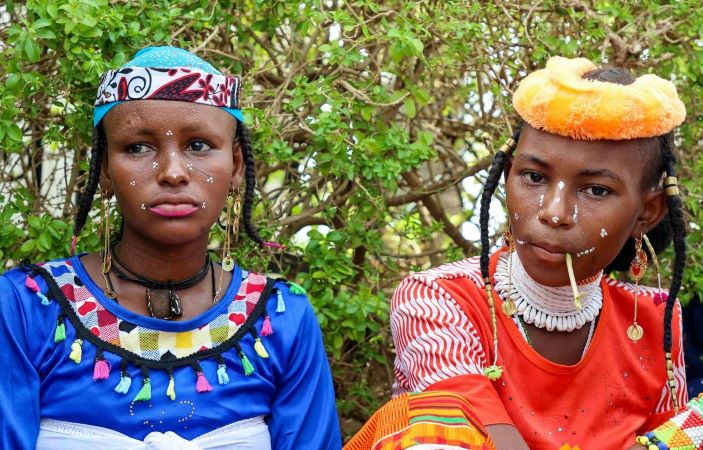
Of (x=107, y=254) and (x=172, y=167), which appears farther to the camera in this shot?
(x=107, y=254)

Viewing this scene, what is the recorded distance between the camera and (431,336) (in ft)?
10.1

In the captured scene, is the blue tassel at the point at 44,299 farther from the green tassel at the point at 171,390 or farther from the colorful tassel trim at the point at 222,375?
the colorful tassel trim at the point at 222,375

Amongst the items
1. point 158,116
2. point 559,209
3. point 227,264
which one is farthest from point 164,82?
point 559,209

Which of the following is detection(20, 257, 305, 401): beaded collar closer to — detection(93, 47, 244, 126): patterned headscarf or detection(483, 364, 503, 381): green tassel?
detection(93, 47, 244, 126): patterned headscarf

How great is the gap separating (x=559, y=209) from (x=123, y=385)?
1.33m

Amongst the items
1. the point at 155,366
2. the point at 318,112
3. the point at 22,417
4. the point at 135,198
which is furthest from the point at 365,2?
the point at 22,417

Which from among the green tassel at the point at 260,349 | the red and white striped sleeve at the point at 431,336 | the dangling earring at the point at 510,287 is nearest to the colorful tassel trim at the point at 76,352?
the green tassel at the point at 260,349

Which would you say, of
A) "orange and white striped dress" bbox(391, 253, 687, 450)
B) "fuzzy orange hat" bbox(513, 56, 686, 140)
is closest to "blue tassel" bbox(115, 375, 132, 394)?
"orange and white striped dress" bbox(391, 253, 687, 450)

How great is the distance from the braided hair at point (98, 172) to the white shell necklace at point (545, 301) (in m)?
0.83

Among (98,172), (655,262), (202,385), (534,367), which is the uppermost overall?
(98,172)

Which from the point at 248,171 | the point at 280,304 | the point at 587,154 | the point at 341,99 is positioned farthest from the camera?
the point at 341,99

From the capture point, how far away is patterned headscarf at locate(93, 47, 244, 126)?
3014 mm

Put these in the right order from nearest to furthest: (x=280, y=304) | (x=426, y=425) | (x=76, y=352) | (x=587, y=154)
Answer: (x=426, y=425) → (x=76, y=352) → (x=587, y=154) → (x=280, y=304)

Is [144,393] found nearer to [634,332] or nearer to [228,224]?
[228,224]
